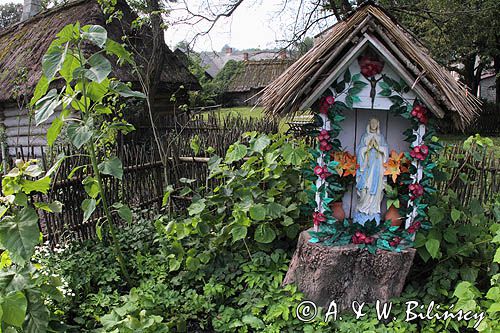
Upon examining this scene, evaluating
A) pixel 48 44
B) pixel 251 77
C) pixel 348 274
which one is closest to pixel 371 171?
pixel 348 274

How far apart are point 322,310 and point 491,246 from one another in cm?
147

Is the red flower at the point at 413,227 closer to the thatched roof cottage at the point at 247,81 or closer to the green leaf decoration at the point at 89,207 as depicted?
the green leaf decoration at the point at 89,207

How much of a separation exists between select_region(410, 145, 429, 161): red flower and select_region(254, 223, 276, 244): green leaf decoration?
4.30ft

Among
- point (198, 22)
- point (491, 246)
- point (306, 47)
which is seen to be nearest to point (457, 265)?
point (491, 246)

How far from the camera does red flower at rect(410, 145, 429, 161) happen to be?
2900 mm

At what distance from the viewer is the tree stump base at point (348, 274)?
304 cm

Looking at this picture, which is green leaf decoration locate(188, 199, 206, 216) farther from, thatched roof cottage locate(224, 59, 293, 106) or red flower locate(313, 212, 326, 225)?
thatched roof cottage locate(224, 59, 293, 106)

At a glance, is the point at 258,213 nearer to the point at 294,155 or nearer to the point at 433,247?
the point at 294,155

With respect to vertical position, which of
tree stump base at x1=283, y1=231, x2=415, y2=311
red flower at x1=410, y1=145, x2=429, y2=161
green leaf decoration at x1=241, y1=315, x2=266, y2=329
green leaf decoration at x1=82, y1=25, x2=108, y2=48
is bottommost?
green leaf decoration at x1=241, y1=315, x2=266, y2=329

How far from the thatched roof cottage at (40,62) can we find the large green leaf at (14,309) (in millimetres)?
6663

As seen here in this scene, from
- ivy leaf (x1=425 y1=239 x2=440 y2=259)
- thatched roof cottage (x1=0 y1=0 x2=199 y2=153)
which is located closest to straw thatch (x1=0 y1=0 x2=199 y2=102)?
thatched roof cottage (x1=0 y1=0 x2=199 y2=153)

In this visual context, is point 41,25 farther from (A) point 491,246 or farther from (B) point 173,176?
(A) point 491,246

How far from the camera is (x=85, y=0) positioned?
33.6 ft

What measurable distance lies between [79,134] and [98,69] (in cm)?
46
